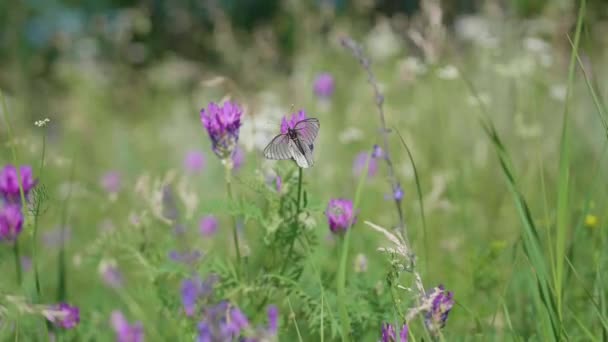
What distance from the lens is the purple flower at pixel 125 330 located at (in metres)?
1.84

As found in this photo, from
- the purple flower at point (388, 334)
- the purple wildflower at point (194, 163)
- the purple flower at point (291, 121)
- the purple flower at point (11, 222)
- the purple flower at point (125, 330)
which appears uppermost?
the purple flower at point (291, 121)

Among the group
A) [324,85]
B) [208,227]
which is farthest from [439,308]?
[324,85]

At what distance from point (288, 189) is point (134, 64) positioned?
8.62m

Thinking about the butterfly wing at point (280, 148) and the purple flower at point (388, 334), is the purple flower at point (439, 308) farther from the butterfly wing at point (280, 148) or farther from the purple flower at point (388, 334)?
the butterfly wing at point (280, 148)

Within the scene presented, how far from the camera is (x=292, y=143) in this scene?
1207 mm

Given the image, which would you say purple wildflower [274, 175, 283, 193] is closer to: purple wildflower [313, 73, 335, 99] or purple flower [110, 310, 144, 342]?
purple flower [110, 310, 144, 342]

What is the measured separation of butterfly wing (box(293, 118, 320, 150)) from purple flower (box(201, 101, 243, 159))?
0.15 m

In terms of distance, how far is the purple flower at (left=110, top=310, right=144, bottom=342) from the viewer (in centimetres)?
184

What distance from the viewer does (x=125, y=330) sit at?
1864 millimetres

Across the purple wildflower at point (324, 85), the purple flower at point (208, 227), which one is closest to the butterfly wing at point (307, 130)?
the purple flower at point (208, 227)

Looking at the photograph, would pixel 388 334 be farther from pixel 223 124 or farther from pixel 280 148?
pixel 223 124

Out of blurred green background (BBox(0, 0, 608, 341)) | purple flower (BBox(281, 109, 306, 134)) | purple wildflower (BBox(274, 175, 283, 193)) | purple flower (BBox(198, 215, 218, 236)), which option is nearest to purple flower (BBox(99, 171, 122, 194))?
blurred green background (BBox(0, 0, 608, 341))

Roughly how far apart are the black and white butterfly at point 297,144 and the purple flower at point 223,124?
0.14 meters

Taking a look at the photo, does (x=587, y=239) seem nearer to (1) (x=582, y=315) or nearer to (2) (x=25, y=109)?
(1) (x=582, y=315)
